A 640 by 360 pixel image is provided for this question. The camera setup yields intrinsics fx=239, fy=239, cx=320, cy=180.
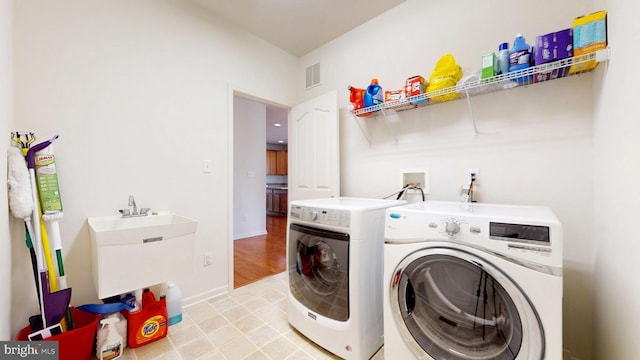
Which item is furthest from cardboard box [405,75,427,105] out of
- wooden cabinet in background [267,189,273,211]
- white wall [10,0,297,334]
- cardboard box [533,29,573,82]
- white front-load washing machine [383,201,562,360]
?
wooden cabinet in background [267,189,273,211]

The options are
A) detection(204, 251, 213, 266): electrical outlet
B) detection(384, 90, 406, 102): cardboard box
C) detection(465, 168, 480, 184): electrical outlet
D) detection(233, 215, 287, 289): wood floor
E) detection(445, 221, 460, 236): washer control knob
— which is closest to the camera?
detection(445, 221, 460, 236): washer control knob

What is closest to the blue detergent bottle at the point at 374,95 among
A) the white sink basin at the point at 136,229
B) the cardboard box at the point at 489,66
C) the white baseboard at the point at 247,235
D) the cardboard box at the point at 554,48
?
the cardboard box at the point at 489,66

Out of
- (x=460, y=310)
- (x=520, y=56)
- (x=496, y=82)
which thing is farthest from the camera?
(x=496, y=82)

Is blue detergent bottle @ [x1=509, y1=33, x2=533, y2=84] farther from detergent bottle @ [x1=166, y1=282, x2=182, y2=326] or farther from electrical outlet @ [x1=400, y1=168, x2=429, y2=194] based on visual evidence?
detergent bottle @ [x1=166, y1=282, x2=182, y2=326]

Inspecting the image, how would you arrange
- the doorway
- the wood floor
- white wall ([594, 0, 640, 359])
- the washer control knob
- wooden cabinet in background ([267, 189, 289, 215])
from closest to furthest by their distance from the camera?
1. white wall ([594, 0, 640, 359])
2. the washer control knob
3. the wood floor
4. the doorway
5. wooden cabinet in background ([267, 189, 289, 215])

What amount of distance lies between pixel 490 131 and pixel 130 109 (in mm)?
2531

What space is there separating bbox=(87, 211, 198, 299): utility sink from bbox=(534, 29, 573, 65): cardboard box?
2198 millimetres

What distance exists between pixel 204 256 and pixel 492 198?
229cm

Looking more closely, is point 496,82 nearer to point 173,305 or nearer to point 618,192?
point 618,192

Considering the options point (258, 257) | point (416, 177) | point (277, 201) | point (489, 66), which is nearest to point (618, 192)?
point (489, 66)

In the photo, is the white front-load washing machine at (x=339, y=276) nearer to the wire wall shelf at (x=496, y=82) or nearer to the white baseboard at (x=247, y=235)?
the wire wall shelf at (x=496, y=82)

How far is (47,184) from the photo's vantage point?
A: 4.47ft

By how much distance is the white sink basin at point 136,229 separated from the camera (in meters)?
1.29

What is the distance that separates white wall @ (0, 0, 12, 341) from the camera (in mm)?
1088
